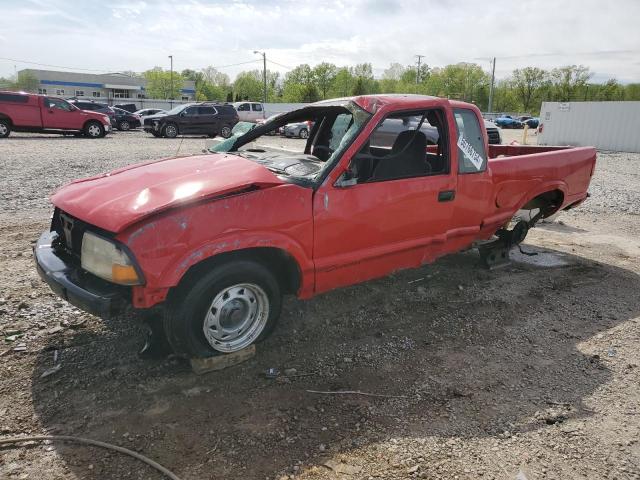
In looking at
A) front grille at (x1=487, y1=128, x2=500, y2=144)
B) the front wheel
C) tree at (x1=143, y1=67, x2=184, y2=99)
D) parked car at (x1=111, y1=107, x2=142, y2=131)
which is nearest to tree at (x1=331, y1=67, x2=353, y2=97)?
tree at (x1=143, y1=67, x2=184, y2=99)

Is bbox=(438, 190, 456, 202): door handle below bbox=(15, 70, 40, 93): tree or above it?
below

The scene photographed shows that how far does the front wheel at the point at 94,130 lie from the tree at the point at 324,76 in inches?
3069

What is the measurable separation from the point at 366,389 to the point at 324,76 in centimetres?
9936

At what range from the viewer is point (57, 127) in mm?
20766

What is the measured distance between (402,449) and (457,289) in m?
2.62

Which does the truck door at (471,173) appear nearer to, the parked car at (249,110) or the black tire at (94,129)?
the black tire at (94,129)

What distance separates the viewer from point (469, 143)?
4.61 metres

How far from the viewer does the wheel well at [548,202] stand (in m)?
5.71

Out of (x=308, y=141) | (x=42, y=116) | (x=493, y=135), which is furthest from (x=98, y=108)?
(x=308, y=141)

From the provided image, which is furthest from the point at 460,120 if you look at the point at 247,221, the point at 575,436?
the point at 575,436

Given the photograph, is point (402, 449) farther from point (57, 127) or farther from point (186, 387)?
point (57, 127)

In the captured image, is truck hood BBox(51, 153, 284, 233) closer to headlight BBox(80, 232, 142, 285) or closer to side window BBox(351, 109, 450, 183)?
headlight BBox(80, 232, 142, 285)

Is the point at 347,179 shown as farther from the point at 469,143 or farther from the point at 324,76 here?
the point at 324,76

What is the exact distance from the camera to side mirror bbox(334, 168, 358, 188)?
142 inches
